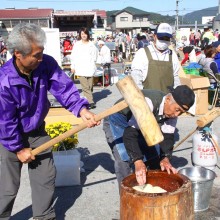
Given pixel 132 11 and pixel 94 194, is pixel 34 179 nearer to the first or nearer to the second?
pixel 94 194

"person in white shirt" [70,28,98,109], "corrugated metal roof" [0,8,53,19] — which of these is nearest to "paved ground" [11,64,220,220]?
"person in white shirt" [70,28,98,109]

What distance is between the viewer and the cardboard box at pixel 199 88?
7203mm

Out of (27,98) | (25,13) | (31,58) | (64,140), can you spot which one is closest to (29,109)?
(27,98)

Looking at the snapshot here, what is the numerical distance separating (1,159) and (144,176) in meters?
1.19

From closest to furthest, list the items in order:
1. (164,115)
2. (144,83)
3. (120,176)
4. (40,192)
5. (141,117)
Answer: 1. (141,117)
2. (164,115)
3. (40,192)
4. (120,176)
5. (144,83)

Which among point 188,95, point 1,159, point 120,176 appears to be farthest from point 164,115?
point 1,159

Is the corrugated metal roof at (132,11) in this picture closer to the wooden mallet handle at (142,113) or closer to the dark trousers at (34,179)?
the dark trousers at (34,179)

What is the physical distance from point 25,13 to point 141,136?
172 ft

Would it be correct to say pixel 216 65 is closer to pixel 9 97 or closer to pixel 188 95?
pixel 188 95

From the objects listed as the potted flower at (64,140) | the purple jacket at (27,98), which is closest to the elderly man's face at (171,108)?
the purple jacket at (27,98)

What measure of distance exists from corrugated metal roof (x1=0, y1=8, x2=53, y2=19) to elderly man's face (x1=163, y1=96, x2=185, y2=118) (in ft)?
161

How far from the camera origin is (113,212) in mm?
3777

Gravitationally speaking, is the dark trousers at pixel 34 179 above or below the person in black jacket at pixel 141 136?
below

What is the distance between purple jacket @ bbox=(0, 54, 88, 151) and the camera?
107 inches
